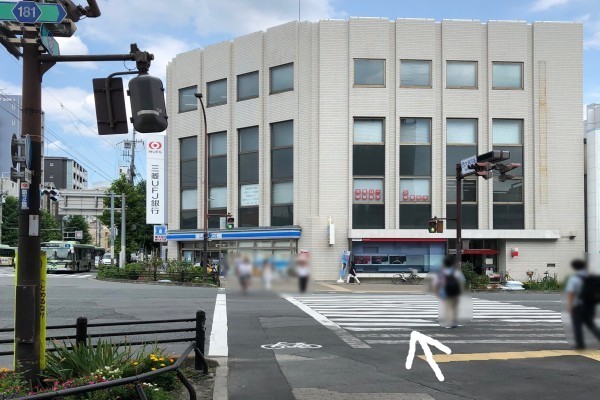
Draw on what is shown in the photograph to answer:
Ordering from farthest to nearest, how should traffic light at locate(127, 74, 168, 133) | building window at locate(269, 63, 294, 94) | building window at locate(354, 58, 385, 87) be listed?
traffic light at locate(127, 74, 168, 133), building window at locate(269, 63, 294, 94), building window at locate(354, 58, 385, 87)

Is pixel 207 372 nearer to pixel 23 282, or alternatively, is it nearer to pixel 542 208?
pixel 23 282

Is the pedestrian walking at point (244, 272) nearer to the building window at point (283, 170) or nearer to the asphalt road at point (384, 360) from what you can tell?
the building window at point (283, 170)

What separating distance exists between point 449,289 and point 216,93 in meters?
3.30

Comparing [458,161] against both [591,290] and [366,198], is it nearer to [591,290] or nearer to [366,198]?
[366,198]

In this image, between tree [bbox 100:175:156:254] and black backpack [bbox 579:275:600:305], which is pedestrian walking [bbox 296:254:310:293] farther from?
tree [bbox 100:175:156:254]

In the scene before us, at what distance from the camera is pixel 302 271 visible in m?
1.60

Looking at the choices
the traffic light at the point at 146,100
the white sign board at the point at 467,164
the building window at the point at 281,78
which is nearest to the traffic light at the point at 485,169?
the white sign board at the point at 467,164

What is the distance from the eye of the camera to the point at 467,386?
11047 millimetres

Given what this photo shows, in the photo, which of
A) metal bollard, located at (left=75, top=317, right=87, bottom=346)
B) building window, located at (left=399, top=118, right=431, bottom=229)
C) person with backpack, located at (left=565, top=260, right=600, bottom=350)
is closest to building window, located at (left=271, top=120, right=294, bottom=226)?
building window, located at (left=399, top=118, right=431, bottom=229)

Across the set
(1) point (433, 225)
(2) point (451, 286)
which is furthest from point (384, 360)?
(2) point (451, 286)

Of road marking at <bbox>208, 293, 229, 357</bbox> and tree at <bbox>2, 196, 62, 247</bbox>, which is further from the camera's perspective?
tree at <bbox>2, 196, 62, 247</bbox>

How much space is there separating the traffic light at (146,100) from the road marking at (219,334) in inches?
267

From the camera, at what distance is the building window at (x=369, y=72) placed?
326 cm

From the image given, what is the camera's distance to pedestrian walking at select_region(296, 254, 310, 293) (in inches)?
62.6
